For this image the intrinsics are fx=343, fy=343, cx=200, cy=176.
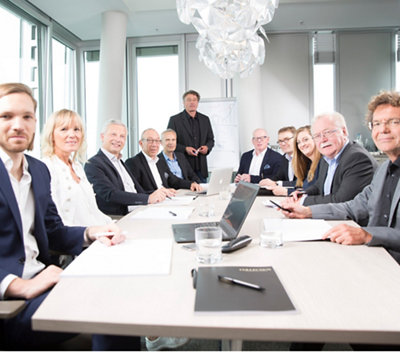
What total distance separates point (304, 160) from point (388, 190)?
1.67m

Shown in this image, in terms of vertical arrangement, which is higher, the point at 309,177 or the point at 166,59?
the point at 166,59

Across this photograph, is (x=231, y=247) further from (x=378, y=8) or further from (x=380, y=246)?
(x=378, y=8)

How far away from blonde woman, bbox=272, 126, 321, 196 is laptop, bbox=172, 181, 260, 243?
1.44 meters

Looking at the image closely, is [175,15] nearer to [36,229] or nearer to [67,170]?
[67,170]

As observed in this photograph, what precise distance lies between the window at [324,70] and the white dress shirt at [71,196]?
4921 millimetres

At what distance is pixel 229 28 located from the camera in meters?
2.95

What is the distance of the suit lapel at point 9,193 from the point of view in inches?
50.4

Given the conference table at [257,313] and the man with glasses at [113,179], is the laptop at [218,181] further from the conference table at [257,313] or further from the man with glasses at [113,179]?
the conference table at [257,313]

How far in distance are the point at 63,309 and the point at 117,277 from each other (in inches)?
8.2

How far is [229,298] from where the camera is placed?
2.85 ft

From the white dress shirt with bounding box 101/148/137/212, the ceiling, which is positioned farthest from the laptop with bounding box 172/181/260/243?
the ceiling

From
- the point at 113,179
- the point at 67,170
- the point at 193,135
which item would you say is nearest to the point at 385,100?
the point at 67,170

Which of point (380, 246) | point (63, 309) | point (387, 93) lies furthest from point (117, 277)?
point (387, 93)

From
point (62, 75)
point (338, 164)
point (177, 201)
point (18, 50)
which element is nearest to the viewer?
point (338, 164)
